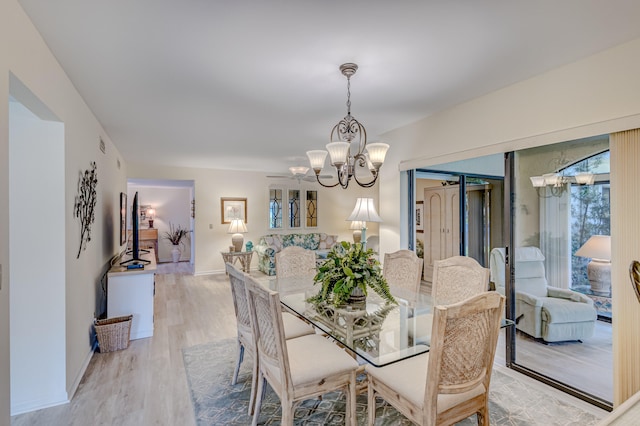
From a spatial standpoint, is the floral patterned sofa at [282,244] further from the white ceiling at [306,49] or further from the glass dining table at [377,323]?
the glass dining table at [377,323]

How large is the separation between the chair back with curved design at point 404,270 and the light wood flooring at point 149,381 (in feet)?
3.65

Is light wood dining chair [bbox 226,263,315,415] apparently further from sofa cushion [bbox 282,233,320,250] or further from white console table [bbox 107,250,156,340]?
sofa cushion [bbox 282,233,320,250]

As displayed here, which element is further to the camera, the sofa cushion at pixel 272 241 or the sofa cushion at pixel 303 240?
the sofa cushion at pixel 303 240

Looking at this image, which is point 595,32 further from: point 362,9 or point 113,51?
point 113,51

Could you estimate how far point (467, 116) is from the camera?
126 inches

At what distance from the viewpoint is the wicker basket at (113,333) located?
10.7ft

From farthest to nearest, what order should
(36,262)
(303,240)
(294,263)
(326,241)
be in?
1. (326,241)
2. (303,240)
3. (294,263)
4. (36,262)

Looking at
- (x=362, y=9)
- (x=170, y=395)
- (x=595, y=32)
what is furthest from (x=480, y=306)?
(x=170, y=395)

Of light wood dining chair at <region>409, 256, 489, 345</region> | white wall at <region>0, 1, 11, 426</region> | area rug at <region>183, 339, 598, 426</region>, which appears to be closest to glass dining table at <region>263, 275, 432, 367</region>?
light wood dining chair at <region>409, 256, 489, 345</region>

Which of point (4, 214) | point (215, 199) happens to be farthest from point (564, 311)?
point (215, 199)

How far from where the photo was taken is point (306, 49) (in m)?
2.10

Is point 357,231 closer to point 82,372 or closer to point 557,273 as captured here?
point 557,273

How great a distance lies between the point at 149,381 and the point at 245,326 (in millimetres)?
1095

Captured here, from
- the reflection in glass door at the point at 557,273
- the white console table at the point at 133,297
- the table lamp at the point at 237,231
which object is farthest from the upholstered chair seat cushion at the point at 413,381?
the table lamp at the point at 237,231
